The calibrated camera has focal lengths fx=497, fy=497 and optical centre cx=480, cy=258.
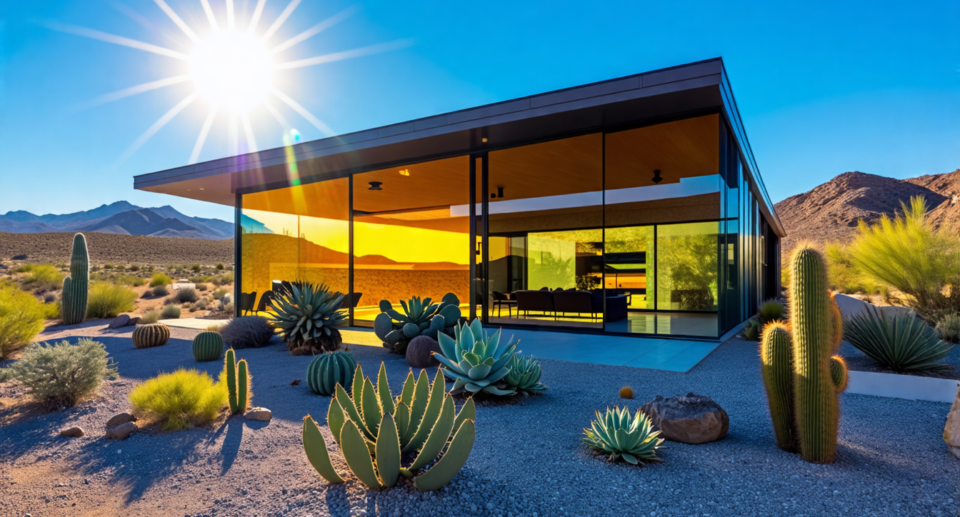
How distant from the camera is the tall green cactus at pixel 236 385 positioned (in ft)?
11.5

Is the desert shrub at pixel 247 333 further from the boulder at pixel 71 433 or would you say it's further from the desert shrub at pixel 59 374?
the boulder at pixel 71 433

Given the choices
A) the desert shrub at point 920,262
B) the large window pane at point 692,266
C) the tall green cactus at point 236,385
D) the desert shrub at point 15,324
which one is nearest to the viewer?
→ the tall green cactus at point 236,385

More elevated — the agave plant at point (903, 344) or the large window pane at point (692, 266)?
the large window pane at point (692, 266)

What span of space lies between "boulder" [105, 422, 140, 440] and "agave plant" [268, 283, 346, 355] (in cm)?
289

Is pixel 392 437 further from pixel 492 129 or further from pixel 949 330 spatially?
pixel 949 330

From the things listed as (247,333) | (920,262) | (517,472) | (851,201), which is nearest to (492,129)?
(247,333)

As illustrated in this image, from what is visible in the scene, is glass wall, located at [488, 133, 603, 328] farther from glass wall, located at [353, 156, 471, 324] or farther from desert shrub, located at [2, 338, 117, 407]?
desert shrub, located at [2, 338, 117, 407]

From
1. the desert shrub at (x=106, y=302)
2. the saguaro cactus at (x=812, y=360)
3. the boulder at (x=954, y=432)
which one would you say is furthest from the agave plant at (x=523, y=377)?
the desert shrub at (x=106, y=302)

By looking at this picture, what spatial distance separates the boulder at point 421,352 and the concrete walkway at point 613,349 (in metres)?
1.00

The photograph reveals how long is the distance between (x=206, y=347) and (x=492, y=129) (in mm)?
4523

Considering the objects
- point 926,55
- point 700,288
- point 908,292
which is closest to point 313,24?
point 700,288

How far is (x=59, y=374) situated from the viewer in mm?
3785

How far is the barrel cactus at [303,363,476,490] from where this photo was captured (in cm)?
197

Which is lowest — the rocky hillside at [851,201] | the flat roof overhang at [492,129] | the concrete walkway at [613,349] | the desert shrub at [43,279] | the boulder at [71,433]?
the boulder at [71,433]
